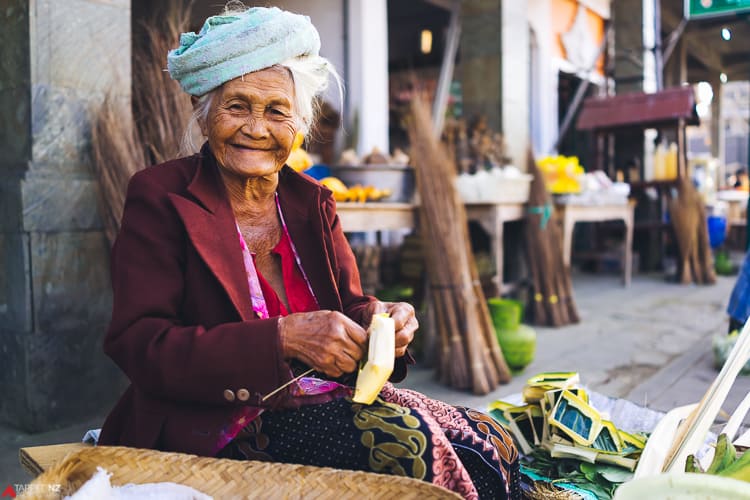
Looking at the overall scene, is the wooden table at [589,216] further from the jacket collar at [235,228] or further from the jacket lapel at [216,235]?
the jacket lapel at [216,235]

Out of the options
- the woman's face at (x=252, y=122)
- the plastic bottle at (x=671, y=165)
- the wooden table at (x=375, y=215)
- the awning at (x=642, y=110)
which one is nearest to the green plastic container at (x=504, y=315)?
the wooden table at (x=375, y=215)

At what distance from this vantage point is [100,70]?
2.76 meters

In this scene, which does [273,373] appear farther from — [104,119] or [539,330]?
[539,330]

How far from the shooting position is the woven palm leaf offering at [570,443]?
207 centimetres

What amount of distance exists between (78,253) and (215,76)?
1.52 m

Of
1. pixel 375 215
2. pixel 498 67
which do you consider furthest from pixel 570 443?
pixel 498 67

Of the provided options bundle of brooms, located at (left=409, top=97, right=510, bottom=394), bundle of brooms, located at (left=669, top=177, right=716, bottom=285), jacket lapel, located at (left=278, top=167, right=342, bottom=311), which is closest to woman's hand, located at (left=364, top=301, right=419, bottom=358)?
jacket lapel, located at (left=278, top=167, right=342, bottom=311)

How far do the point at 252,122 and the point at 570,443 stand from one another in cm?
145

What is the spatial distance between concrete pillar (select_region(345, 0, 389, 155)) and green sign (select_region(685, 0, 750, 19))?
96.5 inches

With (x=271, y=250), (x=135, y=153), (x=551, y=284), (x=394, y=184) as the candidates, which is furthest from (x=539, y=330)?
(x=271, y=250)

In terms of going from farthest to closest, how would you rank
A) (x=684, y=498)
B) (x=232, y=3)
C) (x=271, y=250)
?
1. (x=232, y=3)
2. (x=271, y=250)
3. (x=684, y=498)

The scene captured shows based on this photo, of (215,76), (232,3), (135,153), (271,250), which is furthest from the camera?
(135,153)

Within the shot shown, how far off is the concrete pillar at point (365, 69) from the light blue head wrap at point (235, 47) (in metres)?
3.89

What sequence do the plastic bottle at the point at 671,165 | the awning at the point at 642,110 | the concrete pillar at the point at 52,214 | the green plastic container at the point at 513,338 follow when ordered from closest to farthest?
the concrete pillar at the point at 52,214 → the green plastic container at the point at 513,338 → the awning at the point at 642,110 → the plastic bottle at the point at 671,165
